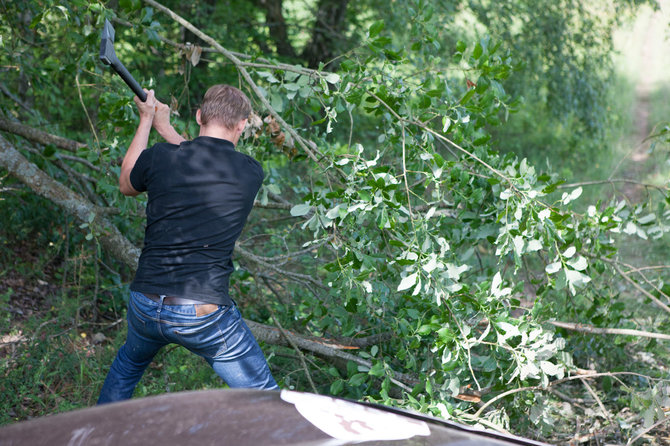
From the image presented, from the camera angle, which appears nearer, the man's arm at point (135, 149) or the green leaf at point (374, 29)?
the man's arm at point (135, 149)

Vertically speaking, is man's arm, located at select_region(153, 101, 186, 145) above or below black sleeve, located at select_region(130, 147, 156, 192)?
above

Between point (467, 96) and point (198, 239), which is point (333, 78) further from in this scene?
point (198, 239)

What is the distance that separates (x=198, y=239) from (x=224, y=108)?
23.6 inches

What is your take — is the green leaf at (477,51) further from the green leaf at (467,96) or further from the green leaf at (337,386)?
the green leaf at (337,386)

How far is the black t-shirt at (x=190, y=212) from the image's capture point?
2.90 m

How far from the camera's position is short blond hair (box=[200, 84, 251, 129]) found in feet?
9.94

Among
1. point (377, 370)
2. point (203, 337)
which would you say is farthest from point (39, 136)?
point (377, 370)

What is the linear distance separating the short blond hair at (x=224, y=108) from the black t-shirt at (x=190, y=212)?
10cm

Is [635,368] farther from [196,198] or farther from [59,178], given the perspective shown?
[59,178]

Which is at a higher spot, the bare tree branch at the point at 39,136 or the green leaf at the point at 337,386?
the bare tree branch at the point at 39,136

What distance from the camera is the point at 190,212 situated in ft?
9.53

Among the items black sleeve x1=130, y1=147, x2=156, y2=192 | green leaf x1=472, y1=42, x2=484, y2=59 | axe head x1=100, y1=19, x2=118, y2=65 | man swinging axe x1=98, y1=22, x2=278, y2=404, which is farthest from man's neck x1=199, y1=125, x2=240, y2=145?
green leaf x1=472, y1=42, x2=484, y2=59

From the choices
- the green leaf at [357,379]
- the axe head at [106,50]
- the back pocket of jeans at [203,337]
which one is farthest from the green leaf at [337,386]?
the axe head at [106,50]

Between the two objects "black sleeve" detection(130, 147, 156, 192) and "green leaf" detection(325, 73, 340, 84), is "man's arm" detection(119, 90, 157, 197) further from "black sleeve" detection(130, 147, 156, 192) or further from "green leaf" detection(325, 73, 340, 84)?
"green leaf" detection(325, 73, 340, 84)
